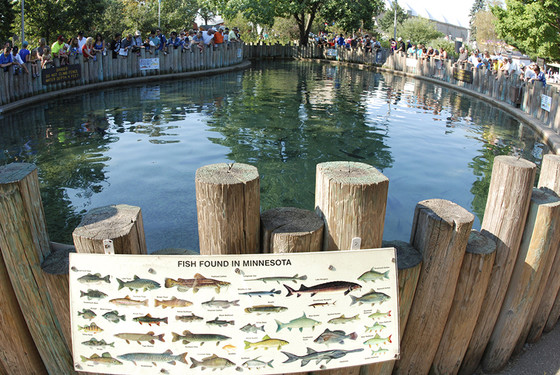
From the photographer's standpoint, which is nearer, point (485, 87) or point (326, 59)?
point (485, 87)

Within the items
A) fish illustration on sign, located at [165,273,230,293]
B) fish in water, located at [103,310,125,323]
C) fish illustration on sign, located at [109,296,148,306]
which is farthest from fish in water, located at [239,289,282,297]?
fish in water, located at [103,310,125,323]

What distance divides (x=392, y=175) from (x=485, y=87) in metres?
13.2

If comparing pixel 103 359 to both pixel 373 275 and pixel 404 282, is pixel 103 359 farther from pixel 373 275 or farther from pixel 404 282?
pixel 404 282

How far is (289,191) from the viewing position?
8.12 metres

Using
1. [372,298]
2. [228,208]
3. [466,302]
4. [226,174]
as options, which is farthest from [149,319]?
[466,302]

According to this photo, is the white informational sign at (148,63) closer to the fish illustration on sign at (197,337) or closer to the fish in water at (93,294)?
the fish in water at (93,294)

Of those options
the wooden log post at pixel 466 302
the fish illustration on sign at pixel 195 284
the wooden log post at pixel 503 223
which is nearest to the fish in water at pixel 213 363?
the fish illustration on sign at pixel 195 284

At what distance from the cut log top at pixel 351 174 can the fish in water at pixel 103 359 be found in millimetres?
1601

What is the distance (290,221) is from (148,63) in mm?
20497

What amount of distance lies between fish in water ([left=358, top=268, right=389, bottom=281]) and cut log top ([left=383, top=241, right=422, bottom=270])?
0.23 meters

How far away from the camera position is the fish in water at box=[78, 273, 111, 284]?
262cm

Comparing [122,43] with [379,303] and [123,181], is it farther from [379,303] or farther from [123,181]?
[379,303]

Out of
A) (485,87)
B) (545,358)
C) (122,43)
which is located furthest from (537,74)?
(545,358)

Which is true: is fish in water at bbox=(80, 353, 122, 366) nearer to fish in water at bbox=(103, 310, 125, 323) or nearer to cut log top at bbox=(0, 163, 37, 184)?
fish in water at bbox=(103, 310, 125, 323)
